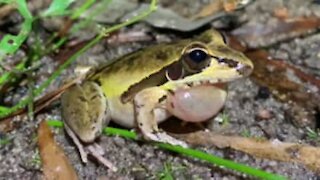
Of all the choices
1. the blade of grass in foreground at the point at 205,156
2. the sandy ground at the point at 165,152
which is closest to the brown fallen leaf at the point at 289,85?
the sandy ground at the point at 165,152

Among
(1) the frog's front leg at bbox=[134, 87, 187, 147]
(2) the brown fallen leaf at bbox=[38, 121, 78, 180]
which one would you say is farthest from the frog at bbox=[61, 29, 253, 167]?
(2) the brown fallen leaf at bbox=[38, 121, 78, 180]

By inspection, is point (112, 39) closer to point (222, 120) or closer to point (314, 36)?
point (222, 120)

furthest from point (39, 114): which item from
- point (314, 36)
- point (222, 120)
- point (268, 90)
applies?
point (314, 36)

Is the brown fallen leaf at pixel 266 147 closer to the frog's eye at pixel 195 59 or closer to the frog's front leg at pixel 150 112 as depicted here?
the frog's front leg at pixel 150 112

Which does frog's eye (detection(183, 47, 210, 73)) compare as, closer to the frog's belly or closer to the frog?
the frog

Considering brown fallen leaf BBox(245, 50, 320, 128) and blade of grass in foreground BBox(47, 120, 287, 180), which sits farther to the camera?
brown fallen leaf BBox(245, 50, 320, 128)

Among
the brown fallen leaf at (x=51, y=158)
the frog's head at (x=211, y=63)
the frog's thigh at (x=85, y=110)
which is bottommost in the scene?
the brown fallen leaf at (x=51, y=158)

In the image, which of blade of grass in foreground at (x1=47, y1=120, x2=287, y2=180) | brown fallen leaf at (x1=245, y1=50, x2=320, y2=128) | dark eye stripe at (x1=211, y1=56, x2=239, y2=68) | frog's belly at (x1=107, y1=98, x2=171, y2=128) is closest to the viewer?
blade of grass in foreground at (x1=47, y1=120, x2=287, y2=180)

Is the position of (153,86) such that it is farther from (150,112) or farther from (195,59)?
(195,59)
